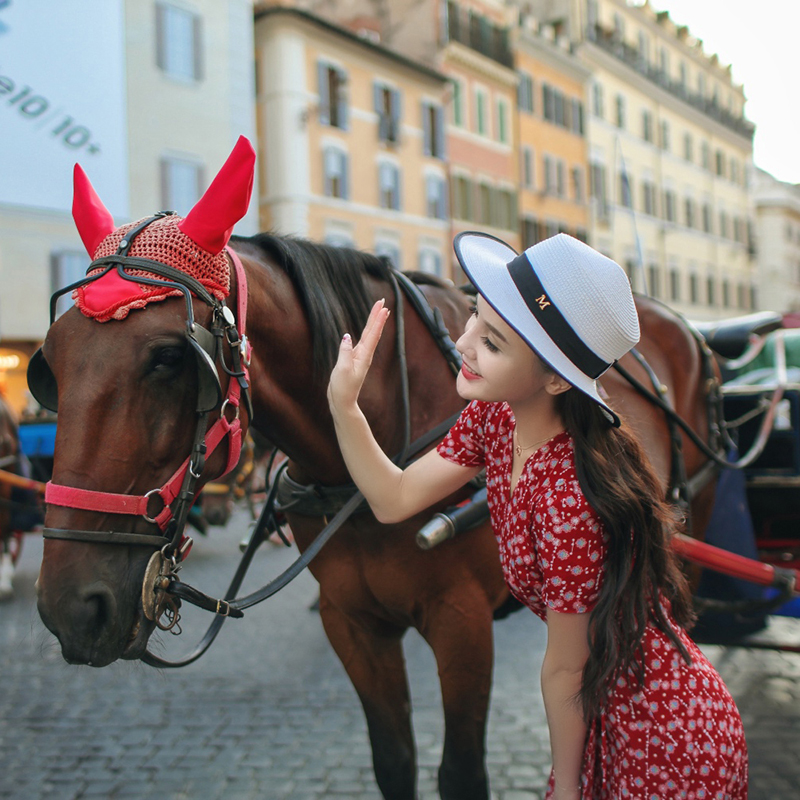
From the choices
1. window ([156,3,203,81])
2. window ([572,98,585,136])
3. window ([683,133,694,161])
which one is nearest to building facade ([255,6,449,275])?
window ([156,3,203,81])

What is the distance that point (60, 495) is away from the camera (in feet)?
4.81

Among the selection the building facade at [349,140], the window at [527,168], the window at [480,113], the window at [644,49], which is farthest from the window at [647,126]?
the building facade at [349,140]

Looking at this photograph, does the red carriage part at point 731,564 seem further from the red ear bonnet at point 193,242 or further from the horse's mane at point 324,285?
the red ear bonnet at point 193,242

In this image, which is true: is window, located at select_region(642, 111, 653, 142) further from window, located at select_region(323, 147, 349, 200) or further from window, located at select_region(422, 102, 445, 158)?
window, located at select_region(323, 147, 349, 200)

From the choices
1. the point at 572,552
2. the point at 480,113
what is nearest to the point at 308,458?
the point at 572,552

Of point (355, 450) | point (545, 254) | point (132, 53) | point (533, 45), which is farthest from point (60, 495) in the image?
point (533, 45)

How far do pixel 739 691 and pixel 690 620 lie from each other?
8.52ft

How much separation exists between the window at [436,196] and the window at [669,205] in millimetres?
12713

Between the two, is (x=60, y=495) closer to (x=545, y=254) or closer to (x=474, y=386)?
(x=474, y=386)

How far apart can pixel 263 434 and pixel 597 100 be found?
2942 cm

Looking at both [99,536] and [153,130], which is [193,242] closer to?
[99,536]

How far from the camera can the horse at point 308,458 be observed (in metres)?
1.48

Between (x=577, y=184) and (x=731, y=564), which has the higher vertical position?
(x=577, y=184)

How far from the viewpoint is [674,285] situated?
3150 cm
